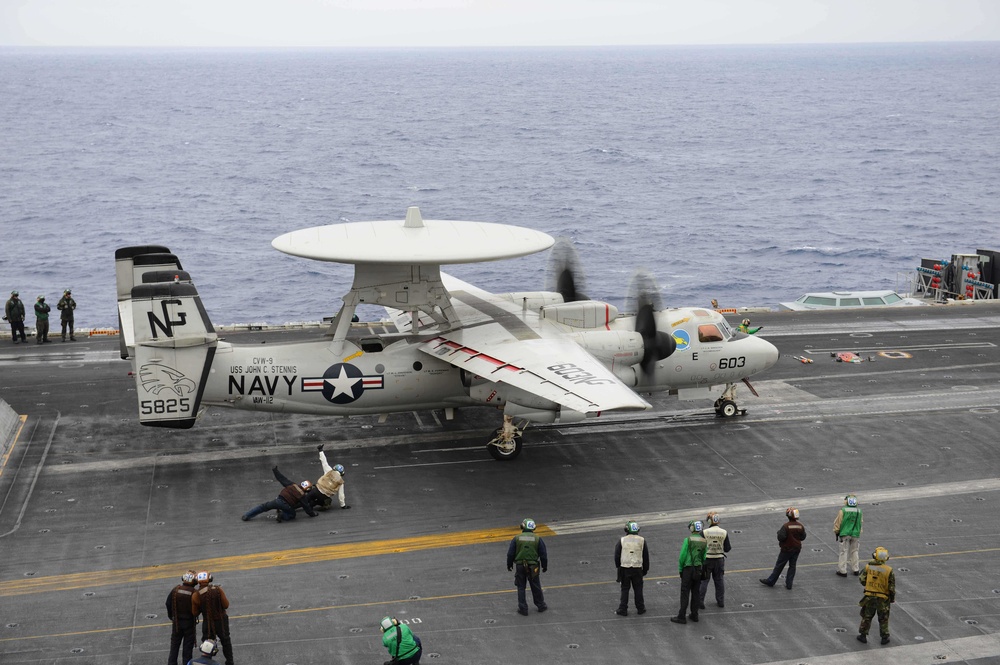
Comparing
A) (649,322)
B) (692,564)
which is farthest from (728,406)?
(692,564)

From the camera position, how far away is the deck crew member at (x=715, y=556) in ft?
71.3

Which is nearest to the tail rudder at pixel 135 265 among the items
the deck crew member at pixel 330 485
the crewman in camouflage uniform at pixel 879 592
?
the deck crew member at pixel 330 485

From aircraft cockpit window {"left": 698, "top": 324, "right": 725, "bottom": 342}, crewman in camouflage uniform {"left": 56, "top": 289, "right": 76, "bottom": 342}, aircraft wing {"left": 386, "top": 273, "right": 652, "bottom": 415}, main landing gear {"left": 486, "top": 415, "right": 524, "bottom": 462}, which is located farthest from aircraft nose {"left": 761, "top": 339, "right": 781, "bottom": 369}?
crewman in camouflage uniform {"left": 56, "top": 289, "right": 76, "bottom": 342}

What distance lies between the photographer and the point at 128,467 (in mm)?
31000

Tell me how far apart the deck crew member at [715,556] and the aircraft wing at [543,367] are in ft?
13.6

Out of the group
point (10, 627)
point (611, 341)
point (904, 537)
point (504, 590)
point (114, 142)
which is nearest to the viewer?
point (10, 627)

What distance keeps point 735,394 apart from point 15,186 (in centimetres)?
11483

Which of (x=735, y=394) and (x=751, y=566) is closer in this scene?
(x=751, y=566)

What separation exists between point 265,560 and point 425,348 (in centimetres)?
950

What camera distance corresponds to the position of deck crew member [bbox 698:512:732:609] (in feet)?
71.3

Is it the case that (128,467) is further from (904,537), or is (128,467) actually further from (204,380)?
(904,537)

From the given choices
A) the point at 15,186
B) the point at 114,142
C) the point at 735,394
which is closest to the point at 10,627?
the point at 735,394

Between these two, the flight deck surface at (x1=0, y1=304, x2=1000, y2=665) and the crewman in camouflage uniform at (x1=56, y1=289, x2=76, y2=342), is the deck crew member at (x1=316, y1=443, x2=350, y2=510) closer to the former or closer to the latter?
the flight deck surface at (x1=0, y1=304, x2=1000, y2=665)

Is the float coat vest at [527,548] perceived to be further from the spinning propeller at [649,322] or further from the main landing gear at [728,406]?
the main landing gear at [728,406]
